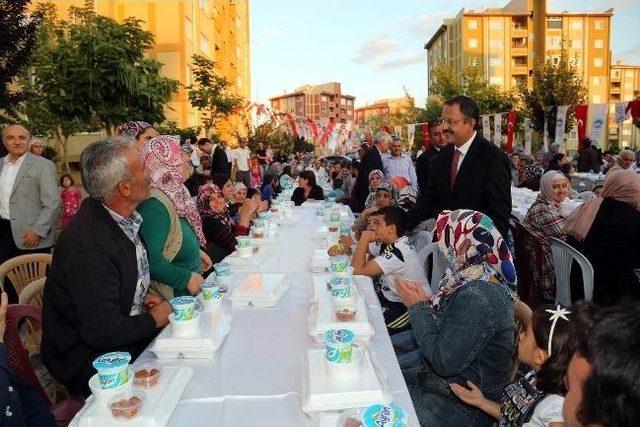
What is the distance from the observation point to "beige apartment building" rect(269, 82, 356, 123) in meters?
110

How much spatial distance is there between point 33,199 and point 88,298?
327cm

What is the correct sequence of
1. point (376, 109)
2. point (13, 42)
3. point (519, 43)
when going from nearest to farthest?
point (13, 42)
point (519, 43)
point (376, 109)

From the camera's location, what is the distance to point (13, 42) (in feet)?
17.0

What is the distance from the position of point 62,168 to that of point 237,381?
14.4m

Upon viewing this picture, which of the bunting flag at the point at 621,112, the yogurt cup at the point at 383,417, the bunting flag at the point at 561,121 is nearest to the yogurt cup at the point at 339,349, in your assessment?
the yogurt cup at the point at 383,417

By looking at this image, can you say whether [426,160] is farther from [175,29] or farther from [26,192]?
[175,29]

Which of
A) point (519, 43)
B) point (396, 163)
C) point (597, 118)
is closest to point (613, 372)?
point (396, 163)

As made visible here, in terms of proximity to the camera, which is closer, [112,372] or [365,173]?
[112,372]

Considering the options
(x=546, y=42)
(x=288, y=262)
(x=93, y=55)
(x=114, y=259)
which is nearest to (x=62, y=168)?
(x=93, y=55)

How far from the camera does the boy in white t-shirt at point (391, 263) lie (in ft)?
10.6

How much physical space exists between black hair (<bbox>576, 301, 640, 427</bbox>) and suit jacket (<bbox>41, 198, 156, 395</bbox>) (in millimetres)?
1678

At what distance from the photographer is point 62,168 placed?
46.7ft

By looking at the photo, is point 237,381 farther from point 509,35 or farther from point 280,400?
point 509,35

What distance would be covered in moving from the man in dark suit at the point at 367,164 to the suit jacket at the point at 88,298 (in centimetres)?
523
